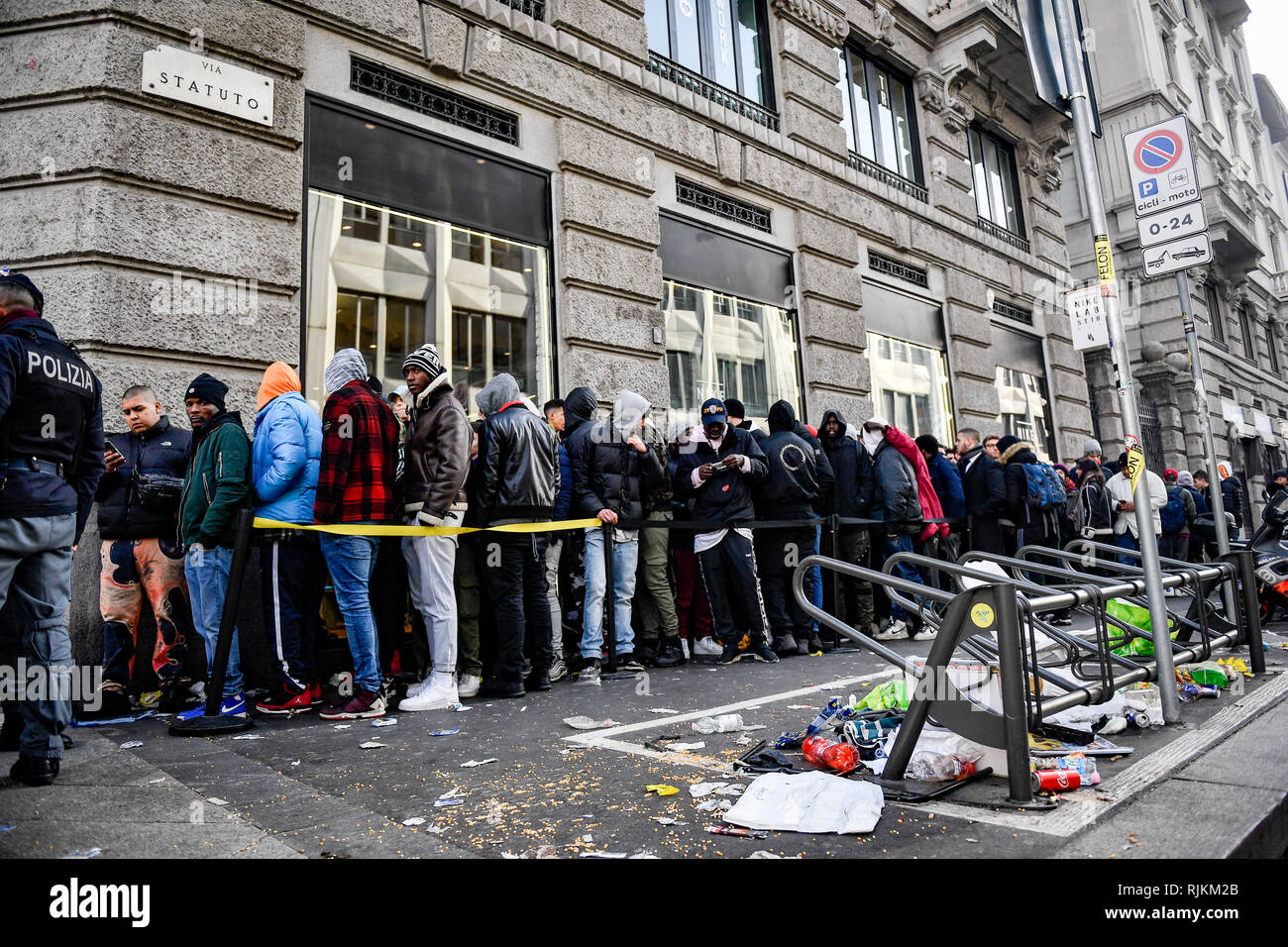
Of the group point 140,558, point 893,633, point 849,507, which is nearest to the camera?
point 140,558

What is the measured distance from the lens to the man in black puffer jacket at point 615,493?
6.63 metres

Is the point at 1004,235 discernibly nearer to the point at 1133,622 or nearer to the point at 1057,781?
the point at 1133,622

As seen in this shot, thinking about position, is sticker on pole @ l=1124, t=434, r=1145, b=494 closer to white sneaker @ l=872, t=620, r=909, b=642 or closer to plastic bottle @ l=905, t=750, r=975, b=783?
plastic bottle @ l=905, t=750, r=975, b=783

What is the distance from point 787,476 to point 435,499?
3448 millimetres

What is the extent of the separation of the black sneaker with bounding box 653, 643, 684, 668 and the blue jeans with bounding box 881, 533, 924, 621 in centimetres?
257

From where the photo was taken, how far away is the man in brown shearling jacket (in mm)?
5336

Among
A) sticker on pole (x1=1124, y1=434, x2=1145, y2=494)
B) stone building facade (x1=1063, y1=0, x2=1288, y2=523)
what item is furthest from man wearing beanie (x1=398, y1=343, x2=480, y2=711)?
stone building facade (x1=1063, y1=0, x2=1288, y2=523)

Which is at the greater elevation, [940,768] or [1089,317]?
[1089,317]

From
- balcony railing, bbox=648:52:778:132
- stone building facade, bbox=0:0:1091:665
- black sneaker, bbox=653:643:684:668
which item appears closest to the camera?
stone building facade, bbox=0:0:1091:665

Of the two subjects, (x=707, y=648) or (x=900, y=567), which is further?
(x=900, y=567)

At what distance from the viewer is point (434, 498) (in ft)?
17.7

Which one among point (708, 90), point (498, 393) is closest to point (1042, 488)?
point (708, 90)

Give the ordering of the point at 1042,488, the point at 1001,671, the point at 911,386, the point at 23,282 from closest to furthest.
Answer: the point at 1001,671 → the point at 23,282 → the point at 1042,488 → the point at 911,386

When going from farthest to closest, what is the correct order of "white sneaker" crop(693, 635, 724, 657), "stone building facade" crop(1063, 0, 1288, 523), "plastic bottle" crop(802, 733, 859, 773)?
"stone building facade" crop(1063, 0, 1288, 523) < "white sneaker" crop(693, 635, 724, 657) < "plastic bottle" crop(802, 733, 859, 773)
